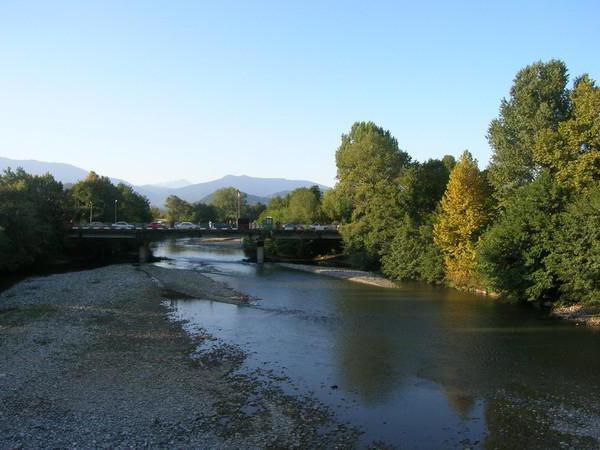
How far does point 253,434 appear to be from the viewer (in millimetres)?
16844

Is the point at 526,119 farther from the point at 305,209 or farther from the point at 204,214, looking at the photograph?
the point at 204,214

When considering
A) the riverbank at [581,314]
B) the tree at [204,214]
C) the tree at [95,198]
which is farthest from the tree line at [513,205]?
the tree at [204,214]

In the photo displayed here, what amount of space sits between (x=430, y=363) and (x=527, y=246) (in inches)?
790

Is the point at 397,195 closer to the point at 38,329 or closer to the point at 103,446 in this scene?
the point at 38,329

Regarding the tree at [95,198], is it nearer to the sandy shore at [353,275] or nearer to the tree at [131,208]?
the tree at [131,208]

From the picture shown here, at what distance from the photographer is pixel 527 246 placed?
40.8 metres

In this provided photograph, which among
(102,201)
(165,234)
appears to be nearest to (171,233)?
(165,234)

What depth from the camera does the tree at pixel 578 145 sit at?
3878 centimetres

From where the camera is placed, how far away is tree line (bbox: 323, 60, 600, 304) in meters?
37.9

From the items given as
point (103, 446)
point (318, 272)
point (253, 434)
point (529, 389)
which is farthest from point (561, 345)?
point (318, 272)

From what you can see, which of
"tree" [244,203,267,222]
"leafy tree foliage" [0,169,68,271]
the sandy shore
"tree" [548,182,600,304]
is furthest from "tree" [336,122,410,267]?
"tree" [244,203,267,222]

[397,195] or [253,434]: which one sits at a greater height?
[397,195]

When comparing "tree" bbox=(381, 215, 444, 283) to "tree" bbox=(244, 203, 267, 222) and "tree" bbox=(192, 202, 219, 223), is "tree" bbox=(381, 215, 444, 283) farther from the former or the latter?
"tree" bbox=(192, 202, 219, 223)

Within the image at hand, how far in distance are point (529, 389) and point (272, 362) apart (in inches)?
454
